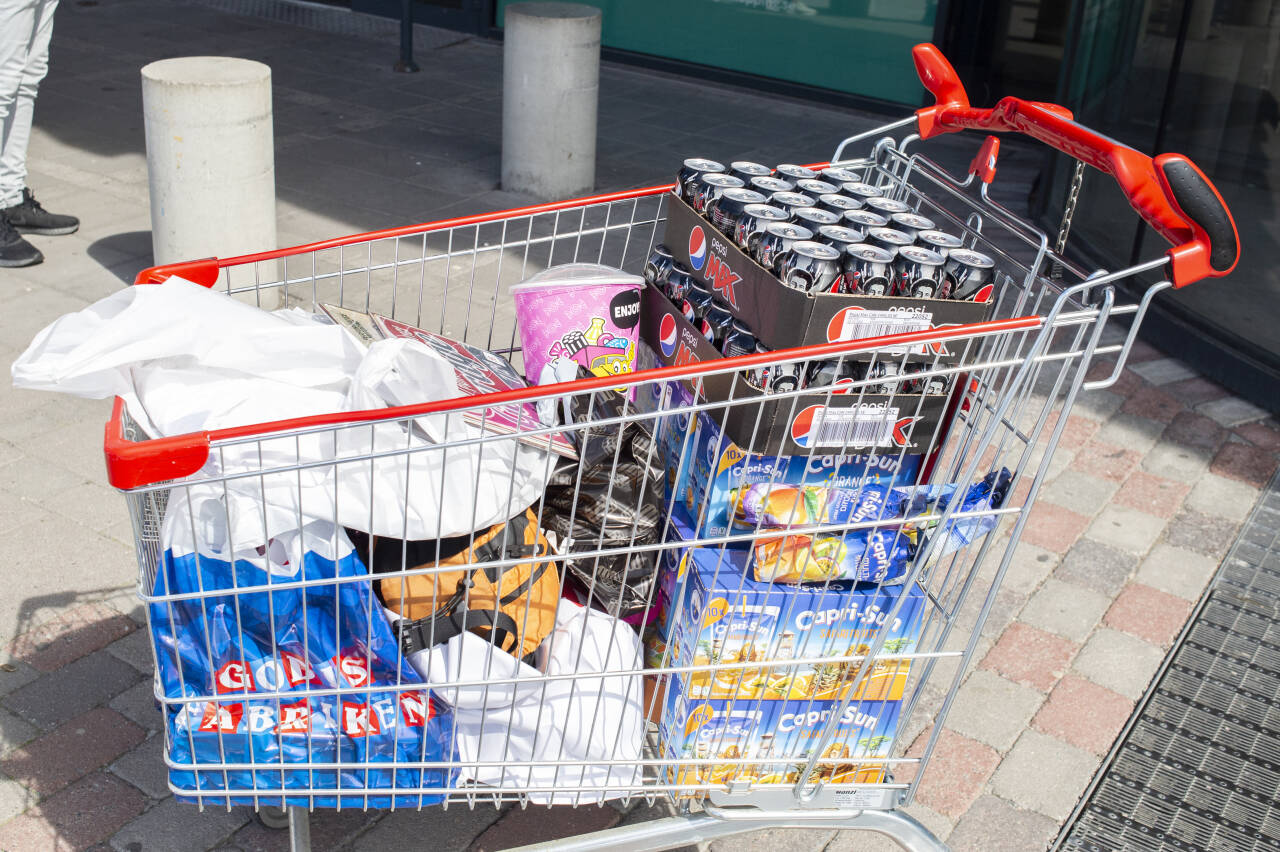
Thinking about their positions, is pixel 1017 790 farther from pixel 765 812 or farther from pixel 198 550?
pixel 198 550

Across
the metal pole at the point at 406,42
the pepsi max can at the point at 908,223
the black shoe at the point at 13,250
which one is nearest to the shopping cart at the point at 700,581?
the pepsi max can at the point at 908,223

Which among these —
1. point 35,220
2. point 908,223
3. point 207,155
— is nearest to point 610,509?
point 908,223

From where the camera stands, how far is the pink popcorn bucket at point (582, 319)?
8.62 ft

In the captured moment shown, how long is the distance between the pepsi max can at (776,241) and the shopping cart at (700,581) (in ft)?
0.77

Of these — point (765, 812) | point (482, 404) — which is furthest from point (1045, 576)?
point (482, 404)

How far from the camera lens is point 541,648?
2309 mm

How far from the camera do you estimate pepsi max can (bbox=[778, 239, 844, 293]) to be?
85.4 inches

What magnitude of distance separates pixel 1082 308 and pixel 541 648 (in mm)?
1164

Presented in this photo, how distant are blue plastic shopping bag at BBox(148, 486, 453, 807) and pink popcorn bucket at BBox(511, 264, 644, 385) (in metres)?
0.78

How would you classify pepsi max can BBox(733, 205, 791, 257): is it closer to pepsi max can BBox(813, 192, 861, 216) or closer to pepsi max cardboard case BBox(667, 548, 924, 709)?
pepsi max can BBox(813, 192, 861, 216)

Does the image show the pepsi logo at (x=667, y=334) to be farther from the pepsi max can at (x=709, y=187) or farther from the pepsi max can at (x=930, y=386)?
the pepsi max can at (x=930, y=386)

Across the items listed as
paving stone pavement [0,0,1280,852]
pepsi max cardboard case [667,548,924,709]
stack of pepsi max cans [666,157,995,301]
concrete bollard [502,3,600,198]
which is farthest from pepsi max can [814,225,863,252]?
concrete bollard [502,3,600,198]

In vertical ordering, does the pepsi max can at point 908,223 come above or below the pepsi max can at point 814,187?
below

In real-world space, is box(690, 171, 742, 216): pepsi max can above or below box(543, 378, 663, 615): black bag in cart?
above
